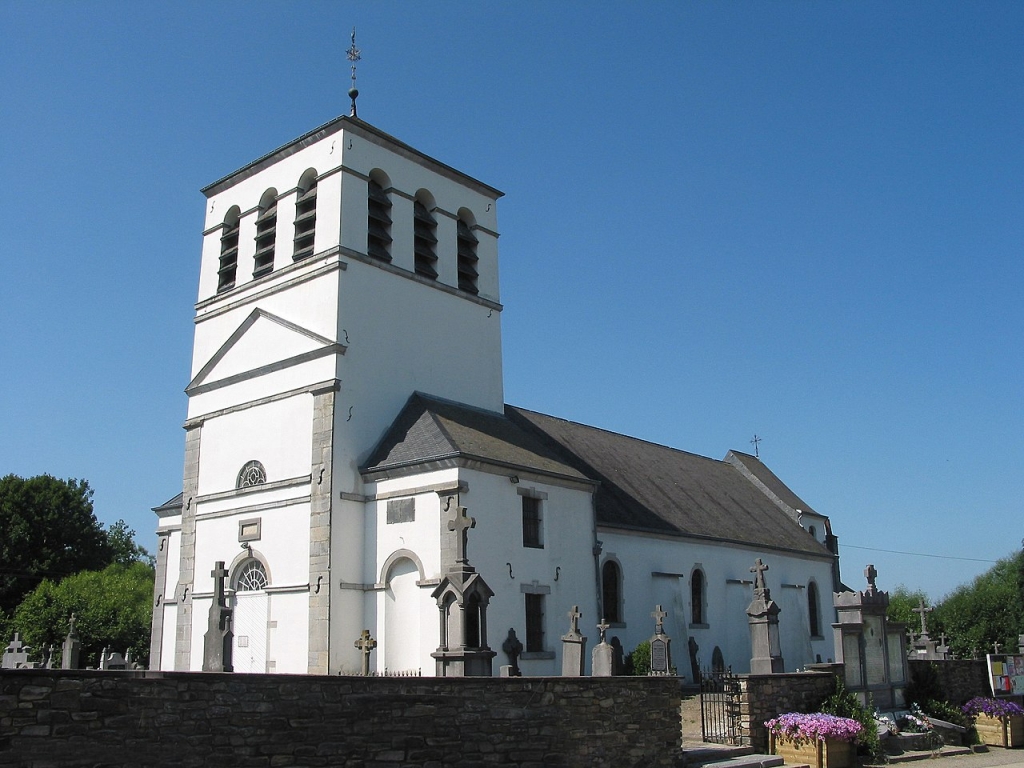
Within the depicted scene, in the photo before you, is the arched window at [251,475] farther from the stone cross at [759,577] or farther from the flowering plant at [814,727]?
the flowering plant at [814,727]

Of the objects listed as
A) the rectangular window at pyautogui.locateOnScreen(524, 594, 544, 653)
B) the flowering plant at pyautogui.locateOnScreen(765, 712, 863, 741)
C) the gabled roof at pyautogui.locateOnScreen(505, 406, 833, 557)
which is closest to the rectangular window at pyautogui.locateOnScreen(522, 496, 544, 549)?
the rectangular window at pyautogui.locateOnScreen(524, 594, 544, 653)

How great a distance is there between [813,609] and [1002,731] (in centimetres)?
1321

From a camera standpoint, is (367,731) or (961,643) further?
(961,643)

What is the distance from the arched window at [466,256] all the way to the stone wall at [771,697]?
13286 millimetres

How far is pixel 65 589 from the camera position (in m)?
39.4

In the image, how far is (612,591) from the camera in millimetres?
24734

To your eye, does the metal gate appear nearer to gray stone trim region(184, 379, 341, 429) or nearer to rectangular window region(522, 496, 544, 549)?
rectangular window region(522, 496, 544, 549)

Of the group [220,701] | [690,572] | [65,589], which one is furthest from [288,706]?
[65,589]

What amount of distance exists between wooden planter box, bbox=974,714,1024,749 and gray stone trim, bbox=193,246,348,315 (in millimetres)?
18687

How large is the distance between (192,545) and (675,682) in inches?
526

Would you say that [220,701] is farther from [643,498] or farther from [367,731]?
[643,498]

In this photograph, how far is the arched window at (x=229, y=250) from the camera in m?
25.7

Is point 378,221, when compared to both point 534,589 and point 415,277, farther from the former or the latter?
point 534,589

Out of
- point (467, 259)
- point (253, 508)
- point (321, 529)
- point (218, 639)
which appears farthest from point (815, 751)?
point (467, 259)
